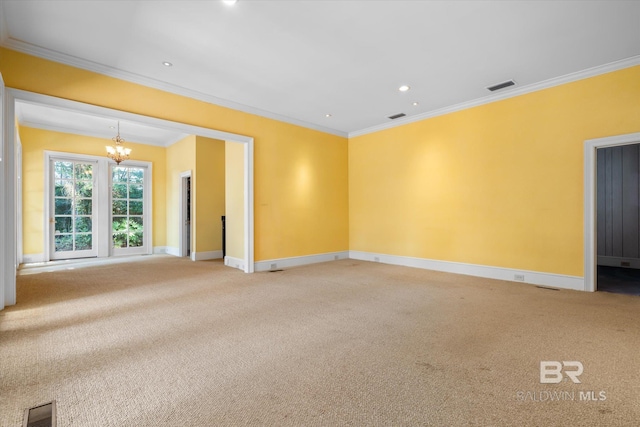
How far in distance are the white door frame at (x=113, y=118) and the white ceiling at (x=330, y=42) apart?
20.8 inches

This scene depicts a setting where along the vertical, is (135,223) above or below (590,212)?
below

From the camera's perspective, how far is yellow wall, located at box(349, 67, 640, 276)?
4270 millimetres

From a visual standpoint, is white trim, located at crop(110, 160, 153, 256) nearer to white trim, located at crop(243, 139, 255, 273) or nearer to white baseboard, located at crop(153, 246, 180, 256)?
white baseboard, located at crop(153, 246, 180, 256)

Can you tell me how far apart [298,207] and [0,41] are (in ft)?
15.8

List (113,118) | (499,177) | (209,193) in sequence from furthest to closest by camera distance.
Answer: (209,193)
(499,177)
(113,118)

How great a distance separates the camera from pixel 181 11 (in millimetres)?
2926

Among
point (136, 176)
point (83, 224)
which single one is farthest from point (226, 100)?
point (83, 224)

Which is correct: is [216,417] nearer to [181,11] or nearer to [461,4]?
[181,11]

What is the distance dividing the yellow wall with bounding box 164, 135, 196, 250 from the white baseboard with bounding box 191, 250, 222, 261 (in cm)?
30

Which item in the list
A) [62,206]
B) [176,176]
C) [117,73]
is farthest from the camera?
[176,176]

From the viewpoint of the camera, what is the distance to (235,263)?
6309 mm

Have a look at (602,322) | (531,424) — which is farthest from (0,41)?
(602,322)

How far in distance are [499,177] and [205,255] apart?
6.77 m

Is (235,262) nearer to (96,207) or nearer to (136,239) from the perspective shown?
(136,239)
